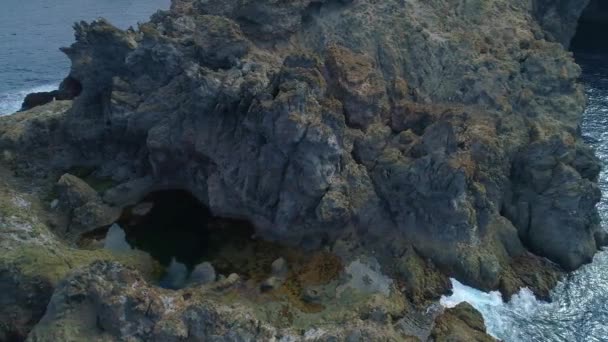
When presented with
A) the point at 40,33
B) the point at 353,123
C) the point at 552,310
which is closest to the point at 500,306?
the point at 552,310

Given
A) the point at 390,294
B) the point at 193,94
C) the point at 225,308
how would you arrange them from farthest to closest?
1. the point at 193,94
2. the point at 390,294
3. the point at 225,308

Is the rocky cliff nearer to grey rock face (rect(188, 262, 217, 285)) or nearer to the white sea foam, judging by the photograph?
the white sea foam

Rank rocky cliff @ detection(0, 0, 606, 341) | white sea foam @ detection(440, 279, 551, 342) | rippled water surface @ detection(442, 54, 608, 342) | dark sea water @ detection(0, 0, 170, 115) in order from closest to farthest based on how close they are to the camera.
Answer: rippled water surface @ detection(442, 54, 608, 342) < white sea foam @ detection(440, 279, 551, 342) < rocky cliff @ detection(0, 0, 606, 341) < dark sea water @ detection(0, 0, 170, 115)

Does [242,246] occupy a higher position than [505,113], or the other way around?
[505,113]

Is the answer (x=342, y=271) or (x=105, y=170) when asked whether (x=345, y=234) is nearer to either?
(x=342, y=271)

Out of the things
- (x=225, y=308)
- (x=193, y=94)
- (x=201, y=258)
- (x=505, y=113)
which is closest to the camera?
(x=225, y=308)

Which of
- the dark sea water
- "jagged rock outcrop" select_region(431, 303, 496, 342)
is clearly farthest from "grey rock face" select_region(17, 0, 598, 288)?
the dark sea water

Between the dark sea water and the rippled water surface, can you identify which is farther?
the dark sea water

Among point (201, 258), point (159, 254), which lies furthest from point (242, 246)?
point (159, 254)

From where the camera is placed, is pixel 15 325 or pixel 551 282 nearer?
pixel 15 325
